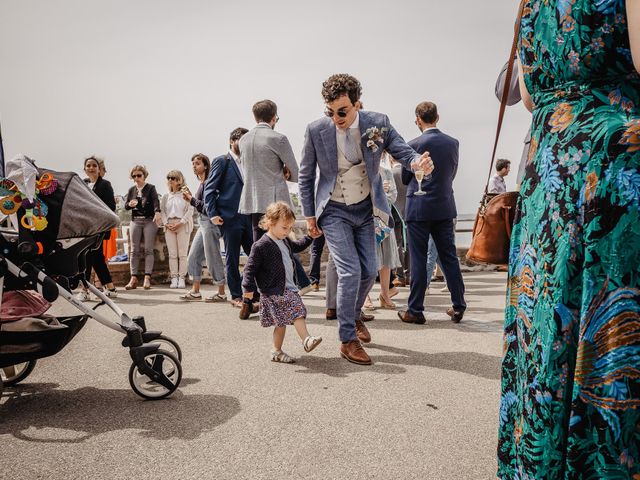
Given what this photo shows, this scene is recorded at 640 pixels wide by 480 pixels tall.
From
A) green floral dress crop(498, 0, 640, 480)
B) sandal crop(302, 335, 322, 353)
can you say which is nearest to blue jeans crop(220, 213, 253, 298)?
sandal crop(302, 335, 322, 353)

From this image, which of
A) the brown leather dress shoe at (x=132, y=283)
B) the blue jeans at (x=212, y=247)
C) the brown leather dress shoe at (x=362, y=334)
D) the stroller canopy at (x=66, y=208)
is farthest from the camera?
the brown leather dress shoe at (x=132, y=283)

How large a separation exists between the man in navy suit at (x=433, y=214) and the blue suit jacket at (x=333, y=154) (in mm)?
1221

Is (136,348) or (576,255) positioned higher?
(576,255)

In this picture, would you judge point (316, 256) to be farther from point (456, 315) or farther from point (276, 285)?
point (276, 285)

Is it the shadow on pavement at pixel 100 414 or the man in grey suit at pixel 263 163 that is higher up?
the man in grey suit at pixel 263 163

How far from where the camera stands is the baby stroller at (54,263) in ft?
9.59

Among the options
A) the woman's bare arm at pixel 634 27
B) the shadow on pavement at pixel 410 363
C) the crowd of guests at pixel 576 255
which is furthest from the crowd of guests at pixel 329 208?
the woman's bare arm at pixel 634 27

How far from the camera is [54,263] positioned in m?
3.20

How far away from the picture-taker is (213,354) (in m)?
4.32

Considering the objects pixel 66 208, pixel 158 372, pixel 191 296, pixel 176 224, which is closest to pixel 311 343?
pixel 158 372

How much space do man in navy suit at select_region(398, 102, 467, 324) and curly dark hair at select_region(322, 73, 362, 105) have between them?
5.32 feet

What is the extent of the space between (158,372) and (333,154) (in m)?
2.09

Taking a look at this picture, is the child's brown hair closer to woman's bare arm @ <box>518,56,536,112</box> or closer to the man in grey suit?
the man in grey suit

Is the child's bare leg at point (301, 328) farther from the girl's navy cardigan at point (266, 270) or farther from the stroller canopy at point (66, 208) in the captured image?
the stroller canopy at point (66, 208)
